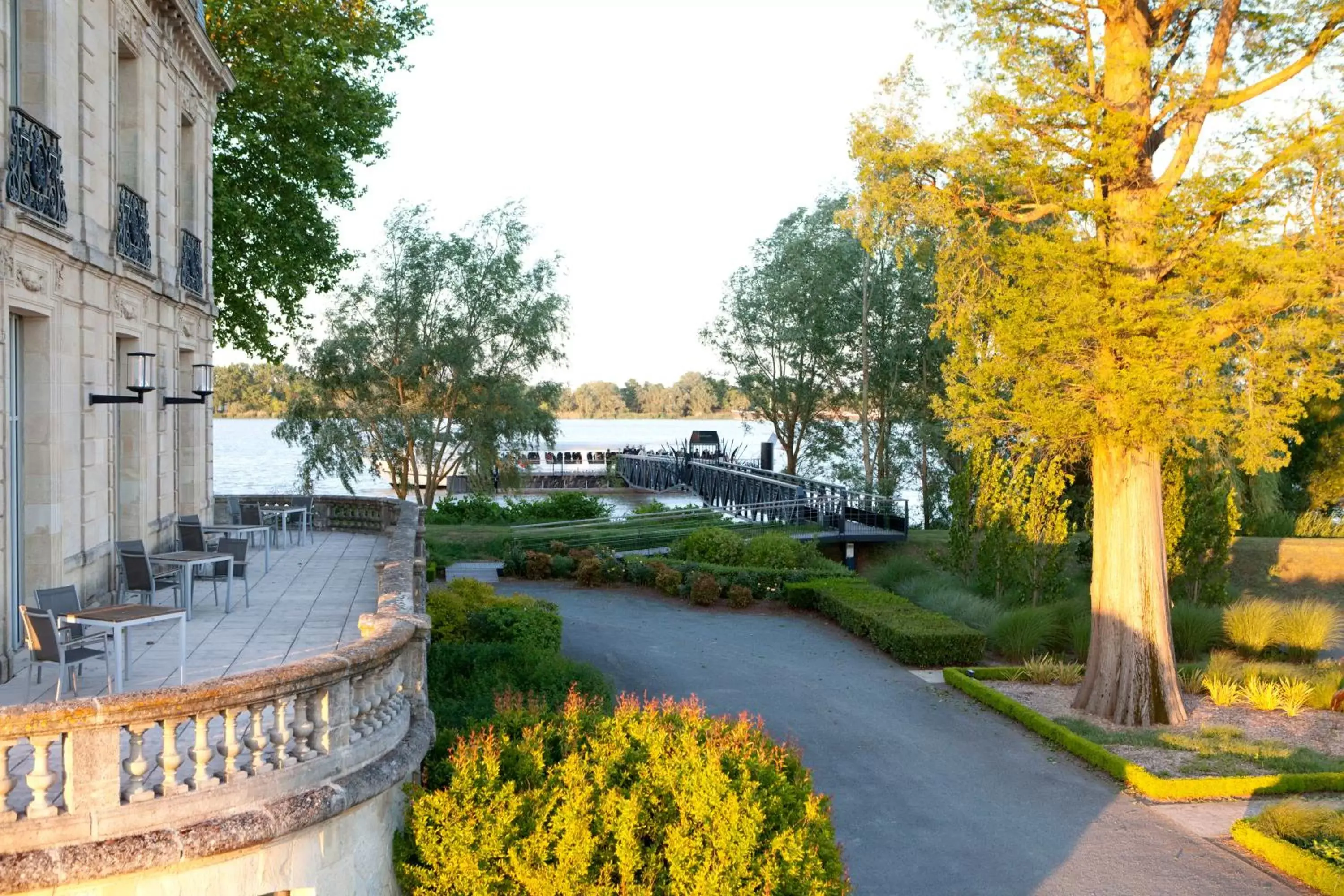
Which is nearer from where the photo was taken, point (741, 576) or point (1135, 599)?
point (1135, 599)

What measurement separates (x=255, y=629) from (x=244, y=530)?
498cm

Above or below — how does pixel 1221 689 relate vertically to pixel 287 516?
below

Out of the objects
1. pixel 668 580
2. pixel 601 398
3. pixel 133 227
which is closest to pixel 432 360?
pixel 668 580

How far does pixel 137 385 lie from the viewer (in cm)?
1108

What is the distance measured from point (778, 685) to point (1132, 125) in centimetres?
911

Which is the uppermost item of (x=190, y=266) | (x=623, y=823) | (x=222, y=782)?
(x=190, y=266)

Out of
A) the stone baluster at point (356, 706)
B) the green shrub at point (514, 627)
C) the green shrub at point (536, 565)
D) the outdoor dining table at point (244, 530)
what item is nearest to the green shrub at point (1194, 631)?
the green shrub at point (514, 627)

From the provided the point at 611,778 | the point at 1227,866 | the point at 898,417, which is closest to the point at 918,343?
the point at 898,417

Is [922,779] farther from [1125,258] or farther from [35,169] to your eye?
[35,169]

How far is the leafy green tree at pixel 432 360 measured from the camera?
106 feet

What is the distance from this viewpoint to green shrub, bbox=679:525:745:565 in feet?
80.2

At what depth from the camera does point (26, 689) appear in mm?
7922

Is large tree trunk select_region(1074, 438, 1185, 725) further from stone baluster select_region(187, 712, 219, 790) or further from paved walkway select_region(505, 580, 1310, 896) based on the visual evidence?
stone baluster select_region(187, 712, 219, 790)

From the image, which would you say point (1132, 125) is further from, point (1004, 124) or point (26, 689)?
point (26, 689)
